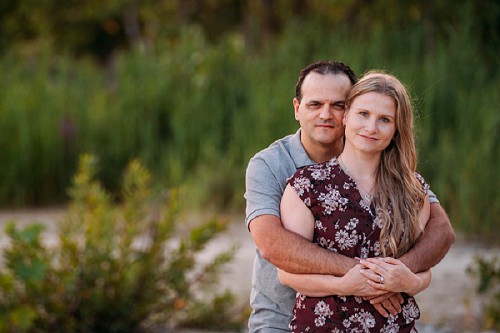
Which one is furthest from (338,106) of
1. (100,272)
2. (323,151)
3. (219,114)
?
(219,114)

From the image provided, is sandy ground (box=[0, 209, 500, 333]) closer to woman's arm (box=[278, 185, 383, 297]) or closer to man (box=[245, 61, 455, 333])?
man (box=[245, 61, 455, 333])

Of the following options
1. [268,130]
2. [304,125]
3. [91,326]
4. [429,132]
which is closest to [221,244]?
[268,130]

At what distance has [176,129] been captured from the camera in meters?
9.85

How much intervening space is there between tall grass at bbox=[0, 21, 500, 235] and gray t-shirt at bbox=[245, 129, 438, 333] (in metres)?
4.98

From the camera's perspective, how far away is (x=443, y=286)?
20.7ft

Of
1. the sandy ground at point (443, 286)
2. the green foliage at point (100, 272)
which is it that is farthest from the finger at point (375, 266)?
the sandy ground at point (443, 286)

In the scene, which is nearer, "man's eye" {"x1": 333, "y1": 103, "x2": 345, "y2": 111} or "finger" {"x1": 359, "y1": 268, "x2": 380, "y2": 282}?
"finger" {"x1": 359, "y1": 268, "x2": 380, "y2": 282}

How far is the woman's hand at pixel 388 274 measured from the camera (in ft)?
8.28

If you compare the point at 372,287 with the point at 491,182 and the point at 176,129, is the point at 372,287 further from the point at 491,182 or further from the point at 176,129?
the point at 176,129

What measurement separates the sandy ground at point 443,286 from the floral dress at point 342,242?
2400 mm

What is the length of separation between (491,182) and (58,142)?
465 cm

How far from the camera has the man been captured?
259 cm

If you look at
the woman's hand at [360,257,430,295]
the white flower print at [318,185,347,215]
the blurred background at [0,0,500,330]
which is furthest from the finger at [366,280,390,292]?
the blurred background at [0,0,500,330]

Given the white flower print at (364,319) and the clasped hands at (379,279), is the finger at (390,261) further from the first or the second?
the white flower print at (364,319)
